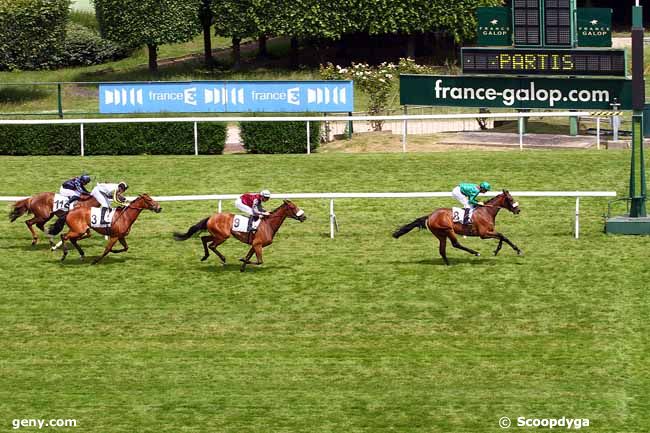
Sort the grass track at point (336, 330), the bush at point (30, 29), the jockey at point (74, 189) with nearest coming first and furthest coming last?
the grass track at point (336, 330), the jockey at point (74, 189), the bush at point (30, 29)

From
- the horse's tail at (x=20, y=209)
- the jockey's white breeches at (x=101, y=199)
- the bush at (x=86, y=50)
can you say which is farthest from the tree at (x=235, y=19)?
the jockey's white breeches at (x=101, y=199)

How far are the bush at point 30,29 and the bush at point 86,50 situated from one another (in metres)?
4.44

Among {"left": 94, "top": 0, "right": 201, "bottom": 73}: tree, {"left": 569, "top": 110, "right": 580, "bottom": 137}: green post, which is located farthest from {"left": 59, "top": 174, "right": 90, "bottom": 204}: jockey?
{"left": 94, "top": 0, "right": 201, "bottom": 73}: tree

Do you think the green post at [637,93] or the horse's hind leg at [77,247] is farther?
the green post at [637,93]

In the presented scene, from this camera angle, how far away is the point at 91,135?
2769 centimetres

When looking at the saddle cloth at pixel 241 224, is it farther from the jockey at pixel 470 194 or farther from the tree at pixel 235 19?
the tree at pixel 235 19

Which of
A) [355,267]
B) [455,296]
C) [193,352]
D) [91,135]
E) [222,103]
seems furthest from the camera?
[222,103]

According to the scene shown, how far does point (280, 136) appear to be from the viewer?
27297mm

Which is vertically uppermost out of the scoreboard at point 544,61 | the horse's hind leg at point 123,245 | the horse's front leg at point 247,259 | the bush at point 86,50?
the bush at point 86,50

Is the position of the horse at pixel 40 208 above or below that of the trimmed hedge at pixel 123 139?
below

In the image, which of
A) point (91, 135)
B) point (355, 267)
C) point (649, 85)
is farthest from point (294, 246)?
point (649, 85)

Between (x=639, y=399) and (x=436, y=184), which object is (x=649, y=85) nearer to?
(x=436, y=184)

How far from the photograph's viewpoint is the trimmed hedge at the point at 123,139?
27.5 meters

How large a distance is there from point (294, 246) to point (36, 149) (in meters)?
10.0
